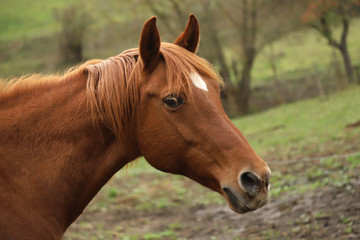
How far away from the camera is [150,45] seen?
2613mm

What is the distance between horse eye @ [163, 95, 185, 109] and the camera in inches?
100

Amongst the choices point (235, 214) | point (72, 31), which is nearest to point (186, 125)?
point (235, 214)

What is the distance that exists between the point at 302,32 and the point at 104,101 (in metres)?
21.7

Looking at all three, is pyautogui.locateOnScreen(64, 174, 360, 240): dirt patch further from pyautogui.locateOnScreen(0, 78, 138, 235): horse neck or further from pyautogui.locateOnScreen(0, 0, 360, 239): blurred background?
pyautogui.locateOnScreen(0, 78, 138, 235): horse neck

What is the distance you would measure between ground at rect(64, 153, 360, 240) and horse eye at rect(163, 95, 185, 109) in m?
1.97

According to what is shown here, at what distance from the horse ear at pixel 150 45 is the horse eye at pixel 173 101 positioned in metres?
0.26

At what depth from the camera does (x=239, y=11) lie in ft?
74.7

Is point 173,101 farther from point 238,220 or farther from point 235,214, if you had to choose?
point 235,214

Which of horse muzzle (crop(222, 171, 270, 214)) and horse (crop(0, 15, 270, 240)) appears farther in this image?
horse (crop(0, 15, 270, 240))

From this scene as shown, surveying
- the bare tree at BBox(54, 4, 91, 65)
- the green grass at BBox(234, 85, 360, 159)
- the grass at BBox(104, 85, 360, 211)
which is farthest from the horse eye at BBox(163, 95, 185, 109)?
the bare tree at BBox(54, 4, 91, 65)

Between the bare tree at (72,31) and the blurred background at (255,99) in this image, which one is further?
the bare tree at (72,31)

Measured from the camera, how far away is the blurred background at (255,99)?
5626 millimetres

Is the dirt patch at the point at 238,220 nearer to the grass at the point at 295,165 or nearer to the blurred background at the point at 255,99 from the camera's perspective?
the blurred background at the point at 255,99

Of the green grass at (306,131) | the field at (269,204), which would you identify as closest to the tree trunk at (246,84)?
the green grass at (306,131)
